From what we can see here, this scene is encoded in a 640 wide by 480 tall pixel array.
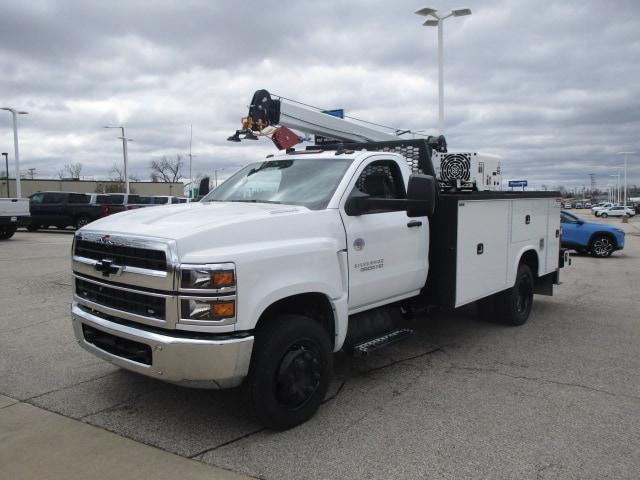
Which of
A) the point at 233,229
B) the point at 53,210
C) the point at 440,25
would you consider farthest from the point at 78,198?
the point at 233,229

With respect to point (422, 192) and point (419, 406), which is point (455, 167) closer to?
point (422, 192)

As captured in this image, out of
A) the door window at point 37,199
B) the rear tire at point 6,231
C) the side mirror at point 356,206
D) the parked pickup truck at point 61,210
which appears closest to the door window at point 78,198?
the parked pickup truck at point 61,210

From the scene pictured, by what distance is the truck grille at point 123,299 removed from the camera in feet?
11.3

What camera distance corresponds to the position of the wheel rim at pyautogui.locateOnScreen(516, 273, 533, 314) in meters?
7.01

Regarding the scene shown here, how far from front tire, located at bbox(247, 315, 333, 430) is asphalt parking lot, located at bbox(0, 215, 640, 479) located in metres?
0.16

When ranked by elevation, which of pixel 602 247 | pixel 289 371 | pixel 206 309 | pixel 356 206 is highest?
pixel 356 206

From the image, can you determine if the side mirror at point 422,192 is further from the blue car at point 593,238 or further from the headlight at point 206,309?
the blue car at point 593,238

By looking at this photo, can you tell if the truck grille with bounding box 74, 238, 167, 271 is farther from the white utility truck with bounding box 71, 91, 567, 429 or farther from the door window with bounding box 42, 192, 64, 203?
the door window with bounding box 42, 192, 64, 203

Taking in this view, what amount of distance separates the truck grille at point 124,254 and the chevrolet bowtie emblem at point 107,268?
4 cm

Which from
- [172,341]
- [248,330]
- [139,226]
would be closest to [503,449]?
[248,330]

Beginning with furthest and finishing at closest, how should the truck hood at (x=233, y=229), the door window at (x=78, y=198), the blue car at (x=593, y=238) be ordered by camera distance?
the door window at (x=78, y=198), the blue car at (x=593, y=238), the truck hood at (x=233, y=229)

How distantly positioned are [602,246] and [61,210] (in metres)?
22.4

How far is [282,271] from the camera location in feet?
12.1

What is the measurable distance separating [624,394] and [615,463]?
138 centimetres
